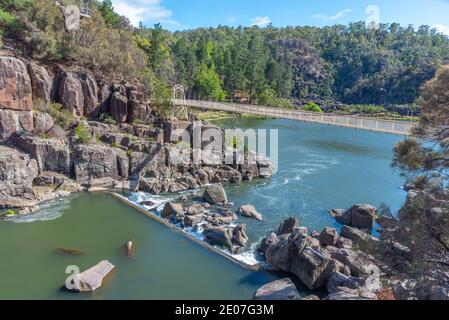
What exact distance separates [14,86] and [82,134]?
5.31 meters

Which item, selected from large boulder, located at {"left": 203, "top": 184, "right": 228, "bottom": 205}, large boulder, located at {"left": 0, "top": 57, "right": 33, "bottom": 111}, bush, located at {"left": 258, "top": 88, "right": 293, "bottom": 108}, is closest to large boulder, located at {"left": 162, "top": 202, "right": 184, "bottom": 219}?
large boulder, located at {"left": 203, "top": 184, "right": 228, "bottom": 205}

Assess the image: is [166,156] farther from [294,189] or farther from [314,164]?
[314,164]

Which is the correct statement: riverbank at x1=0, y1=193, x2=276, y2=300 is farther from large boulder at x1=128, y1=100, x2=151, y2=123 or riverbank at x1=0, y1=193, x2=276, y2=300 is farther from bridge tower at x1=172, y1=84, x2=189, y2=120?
bridge tower at x1=172, y1=84, x2=189, y2=120

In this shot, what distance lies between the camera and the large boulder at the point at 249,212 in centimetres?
1889

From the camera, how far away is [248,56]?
66.2 meters

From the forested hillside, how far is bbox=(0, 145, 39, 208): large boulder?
12.0 metres

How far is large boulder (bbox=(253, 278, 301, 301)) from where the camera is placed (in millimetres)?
11312

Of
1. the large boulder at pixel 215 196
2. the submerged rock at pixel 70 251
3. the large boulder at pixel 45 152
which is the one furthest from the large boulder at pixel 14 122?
the large boulder at pixel 215 196

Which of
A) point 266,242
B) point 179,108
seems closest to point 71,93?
point 179,108

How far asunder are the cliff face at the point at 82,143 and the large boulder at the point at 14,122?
5 cm

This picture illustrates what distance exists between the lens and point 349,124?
18.6 m

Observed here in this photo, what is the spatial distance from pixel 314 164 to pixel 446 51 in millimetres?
78458

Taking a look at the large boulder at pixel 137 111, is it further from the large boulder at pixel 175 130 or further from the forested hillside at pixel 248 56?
the forested hillside at pixel 248 56
